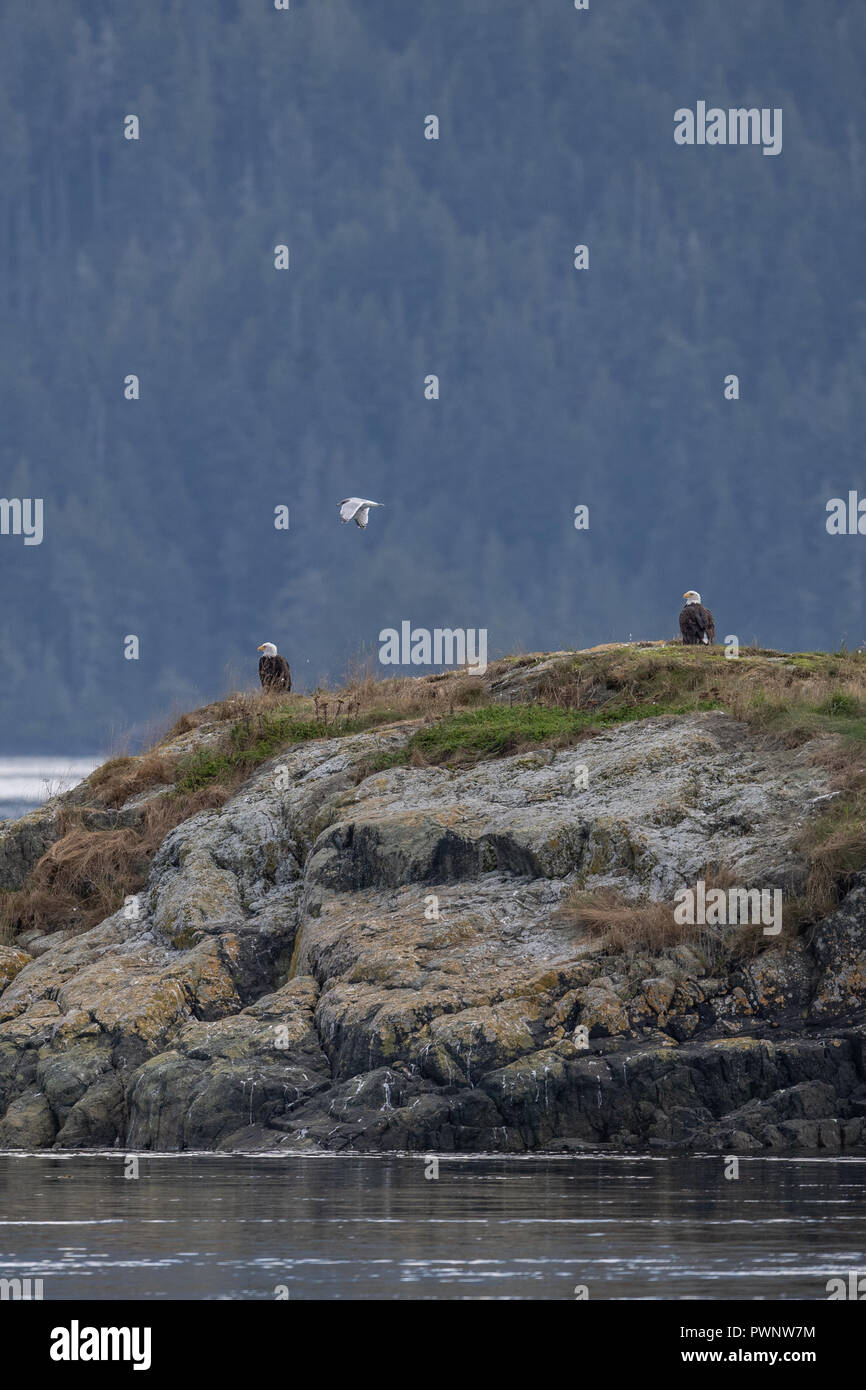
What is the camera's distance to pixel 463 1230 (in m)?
11.9

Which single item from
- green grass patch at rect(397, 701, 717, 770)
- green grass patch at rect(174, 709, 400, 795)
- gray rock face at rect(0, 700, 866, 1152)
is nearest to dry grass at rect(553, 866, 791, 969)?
gray rock face at rect(0, 700, 866, 1152)

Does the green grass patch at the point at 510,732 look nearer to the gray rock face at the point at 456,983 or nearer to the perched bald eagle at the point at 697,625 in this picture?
the gray rock face at the point at 456,983

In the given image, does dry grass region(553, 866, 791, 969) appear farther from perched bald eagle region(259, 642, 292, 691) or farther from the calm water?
perched bald eagle region(259, 642, 292, 691)

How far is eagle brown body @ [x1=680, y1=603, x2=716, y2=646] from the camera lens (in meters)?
36.9

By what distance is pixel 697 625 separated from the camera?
36938 millimetres

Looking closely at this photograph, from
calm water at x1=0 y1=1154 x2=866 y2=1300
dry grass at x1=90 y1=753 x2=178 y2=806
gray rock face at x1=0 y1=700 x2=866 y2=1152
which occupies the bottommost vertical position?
calm water at x1=0 y1=1154 x2=866 y2=1300

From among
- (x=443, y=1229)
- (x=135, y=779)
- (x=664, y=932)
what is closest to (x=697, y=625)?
(x=135, y=779)

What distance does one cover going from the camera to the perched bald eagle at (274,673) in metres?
39.1

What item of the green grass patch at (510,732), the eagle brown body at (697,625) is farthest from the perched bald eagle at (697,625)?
the green grass patch at (510,732)

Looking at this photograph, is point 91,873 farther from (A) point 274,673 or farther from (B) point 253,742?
(A) point 274,673

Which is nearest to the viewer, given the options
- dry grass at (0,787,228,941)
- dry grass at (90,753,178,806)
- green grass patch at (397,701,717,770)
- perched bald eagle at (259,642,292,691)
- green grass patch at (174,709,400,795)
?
Answer: green grass patch at (397,701,717,770)

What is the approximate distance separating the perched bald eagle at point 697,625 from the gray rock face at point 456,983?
7.98m

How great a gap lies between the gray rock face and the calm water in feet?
6.59

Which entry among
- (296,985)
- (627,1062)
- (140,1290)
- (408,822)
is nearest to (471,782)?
(408,822)
